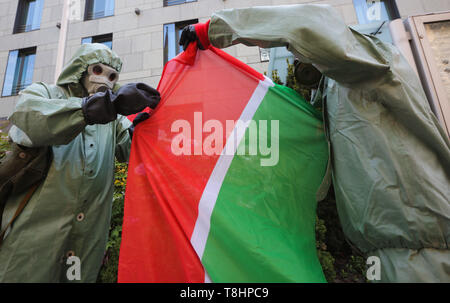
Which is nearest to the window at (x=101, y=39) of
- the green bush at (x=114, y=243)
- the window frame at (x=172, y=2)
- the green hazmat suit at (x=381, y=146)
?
the window frame at (x=172, y=2)

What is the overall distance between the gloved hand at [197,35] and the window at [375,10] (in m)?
6.95

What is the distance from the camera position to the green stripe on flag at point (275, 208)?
1.38 metres

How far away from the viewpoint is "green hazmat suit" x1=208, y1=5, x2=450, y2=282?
1170mm

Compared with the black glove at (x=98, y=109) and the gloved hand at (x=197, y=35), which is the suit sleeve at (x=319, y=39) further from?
the black glove at (x=98, y=109)

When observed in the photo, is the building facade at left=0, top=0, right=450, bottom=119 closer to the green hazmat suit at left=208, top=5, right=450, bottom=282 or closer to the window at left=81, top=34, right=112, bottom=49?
the window at left=81, top=34, right=112, bottom=49

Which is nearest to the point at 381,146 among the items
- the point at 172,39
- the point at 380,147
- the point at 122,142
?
the point at 380,147

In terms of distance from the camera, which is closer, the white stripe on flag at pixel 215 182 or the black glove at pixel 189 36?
the white stripe on flag at pixel 215 182

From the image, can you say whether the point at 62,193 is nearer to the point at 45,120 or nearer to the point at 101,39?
the point at 45,120

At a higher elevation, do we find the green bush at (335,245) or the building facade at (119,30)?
the building facade at (119,30)

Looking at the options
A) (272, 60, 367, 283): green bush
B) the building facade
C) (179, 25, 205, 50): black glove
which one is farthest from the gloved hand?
the building facade

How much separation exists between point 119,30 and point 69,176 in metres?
7.32
